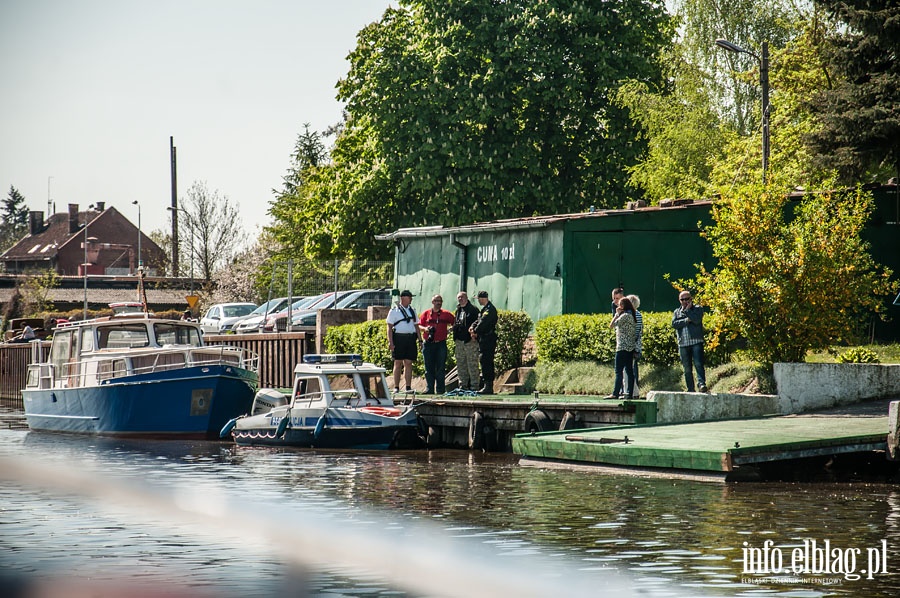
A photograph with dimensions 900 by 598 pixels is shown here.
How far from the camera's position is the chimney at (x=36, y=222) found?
409 ft

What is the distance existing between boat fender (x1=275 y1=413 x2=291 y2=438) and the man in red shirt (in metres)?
3.48

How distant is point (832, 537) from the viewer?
13.4 meters

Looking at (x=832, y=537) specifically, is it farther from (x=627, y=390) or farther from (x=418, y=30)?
(x=418, y=30)

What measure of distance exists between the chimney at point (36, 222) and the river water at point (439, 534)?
108754 mm

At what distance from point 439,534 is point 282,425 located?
40.9 feet

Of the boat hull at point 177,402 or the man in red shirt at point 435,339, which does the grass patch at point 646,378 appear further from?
the boat hull at point 177,402

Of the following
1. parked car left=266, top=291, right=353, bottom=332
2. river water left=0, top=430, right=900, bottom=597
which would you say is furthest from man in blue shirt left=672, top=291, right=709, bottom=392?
→ parked car left=266, top=291, right=353, bottom=332

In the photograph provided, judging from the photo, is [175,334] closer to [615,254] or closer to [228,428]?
[228,428]

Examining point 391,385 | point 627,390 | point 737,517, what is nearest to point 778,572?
point 737,517

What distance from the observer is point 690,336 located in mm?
23641

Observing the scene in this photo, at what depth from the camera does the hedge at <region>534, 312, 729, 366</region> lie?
2570 cm

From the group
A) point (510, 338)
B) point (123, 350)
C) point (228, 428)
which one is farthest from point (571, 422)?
point (123, 350)

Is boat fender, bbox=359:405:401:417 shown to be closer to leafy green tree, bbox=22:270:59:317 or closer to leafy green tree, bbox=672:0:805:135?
leafy green tree, bbox=672:0:805:135

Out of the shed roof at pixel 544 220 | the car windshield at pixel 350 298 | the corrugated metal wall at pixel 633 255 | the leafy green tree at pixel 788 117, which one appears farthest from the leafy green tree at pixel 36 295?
the corrugated metal wall at pixel 633 255
